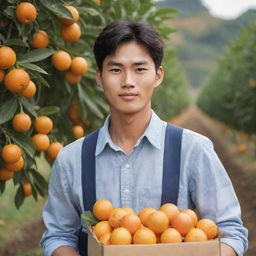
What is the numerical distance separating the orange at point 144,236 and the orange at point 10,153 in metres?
0.80

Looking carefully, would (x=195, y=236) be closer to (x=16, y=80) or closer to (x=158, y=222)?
(x=158, y=222)

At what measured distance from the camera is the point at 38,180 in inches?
104

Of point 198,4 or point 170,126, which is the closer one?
point 170,126

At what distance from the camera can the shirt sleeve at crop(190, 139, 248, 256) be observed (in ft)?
5.67

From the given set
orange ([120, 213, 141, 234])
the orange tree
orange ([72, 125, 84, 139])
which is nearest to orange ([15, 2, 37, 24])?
the orange tree

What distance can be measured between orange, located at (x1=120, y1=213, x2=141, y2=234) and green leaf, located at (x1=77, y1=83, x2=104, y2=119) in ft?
Answer: 4.13

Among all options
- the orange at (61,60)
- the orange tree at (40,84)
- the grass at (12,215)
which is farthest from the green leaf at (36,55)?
the grass at (12,215)

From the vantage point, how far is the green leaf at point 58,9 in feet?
7.34

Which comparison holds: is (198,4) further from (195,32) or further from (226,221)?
(226,221)

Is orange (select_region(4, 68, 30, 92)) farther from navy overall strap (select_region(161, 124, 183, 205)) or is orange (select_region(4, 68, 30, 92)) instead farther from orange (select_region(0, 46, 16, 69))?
navy overall strap (select_region(161, 124, 183, 205))

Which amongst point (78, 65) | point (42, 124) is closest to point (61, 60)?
point (78, 65)

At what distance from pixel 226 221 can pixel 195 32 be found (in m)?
139

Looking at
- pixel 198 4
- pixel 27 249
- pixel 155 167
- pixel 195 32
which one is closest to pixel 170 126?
pixel 155 167

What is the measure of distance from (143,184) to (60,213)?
1.13ft
